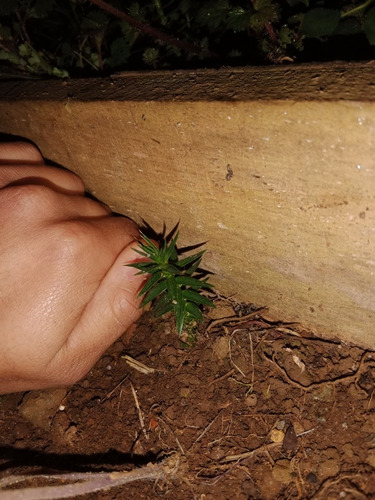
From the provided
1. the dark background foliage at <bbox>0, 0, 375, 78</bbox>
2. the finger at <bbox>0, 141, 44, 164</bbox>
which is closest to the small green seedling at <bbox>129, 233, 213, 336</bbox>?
the finger at <bbox>0, 141, 44, 164</bbox>

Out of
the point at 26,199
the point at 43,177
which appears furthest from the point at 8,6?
the point at 26,199

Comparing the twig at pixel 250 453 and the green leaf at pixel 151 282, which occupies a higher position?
the green leaf at pixel 151 282

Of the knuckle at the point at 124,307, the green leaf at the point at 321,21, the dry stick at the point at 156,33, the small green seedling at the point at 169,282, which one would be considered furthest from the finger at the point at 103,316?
the green leaf at the point at 321,21

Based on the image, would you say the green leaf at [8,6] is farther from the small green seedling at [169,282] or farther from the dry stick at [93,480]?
the dry stick at [93,480]

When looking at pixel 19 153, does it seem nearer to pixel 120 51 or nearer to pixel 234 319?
pixel 120 51

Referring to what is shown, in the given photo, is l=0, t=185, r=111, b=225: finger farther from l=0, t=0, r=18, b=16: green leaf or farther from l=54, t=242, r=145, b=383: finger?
l=0, t=0, r=18, b=16: green leaf

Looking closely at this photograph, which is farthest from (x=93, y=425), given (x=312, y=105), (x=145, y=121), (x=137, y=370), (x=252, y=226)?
(x=312, y=105)
